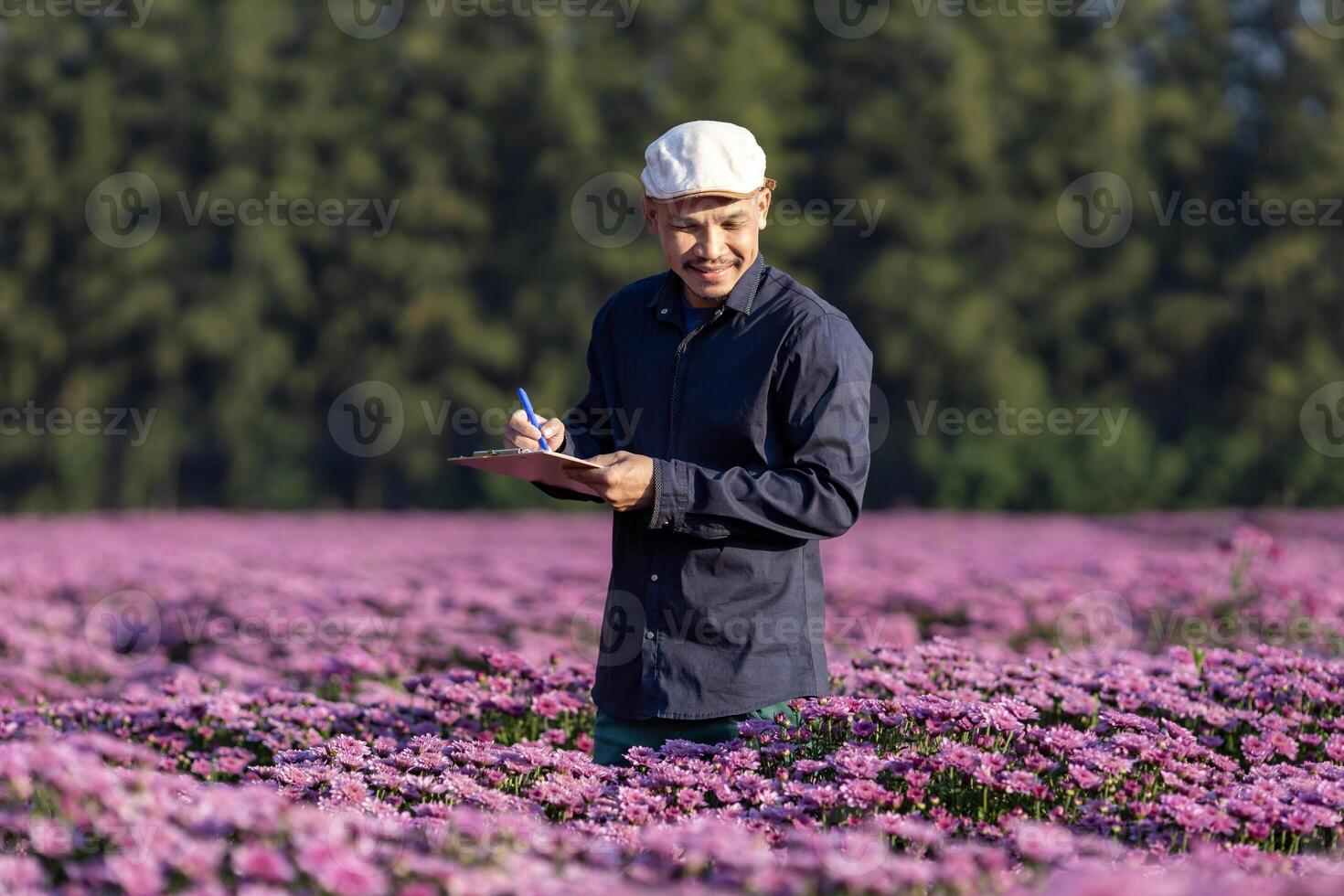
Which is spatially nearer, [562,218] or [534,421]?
[534,421]

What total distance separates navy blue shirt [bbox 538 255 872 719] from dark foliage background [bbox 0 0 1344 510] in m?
21.4

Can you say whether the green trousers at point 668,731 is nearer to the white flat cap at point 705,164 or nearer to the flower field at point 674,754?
the flower field at point 674,754

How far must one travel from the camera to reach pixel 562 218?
2566 cm

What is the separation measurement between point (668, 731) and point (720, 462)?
690mm

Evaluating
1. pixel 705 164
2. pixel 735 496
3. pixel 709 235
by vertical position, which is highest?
pixel 705 164

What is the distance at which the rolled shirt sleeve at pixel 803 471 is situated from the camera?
3.33m

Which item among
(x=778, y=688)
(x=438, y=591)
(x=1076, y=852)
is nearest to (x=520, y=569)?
(x=438, y=591)

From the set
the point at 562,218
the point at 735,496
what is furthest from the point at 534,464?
the point at 562,218

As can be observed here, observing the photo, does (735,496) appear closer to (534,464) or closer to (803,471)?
(803,471)

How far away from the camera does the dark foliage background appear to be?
25.5 m

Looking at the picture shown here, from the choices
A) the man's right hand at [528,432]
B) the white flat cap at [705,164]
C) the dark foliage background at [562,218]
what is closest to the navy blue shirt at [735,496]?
the man's right hand at [528,432]

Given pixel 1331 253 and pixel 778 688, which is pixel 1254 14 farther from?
pixel 778 688

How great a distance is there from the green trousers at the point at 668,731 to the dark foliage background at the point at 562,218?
69.8 ft

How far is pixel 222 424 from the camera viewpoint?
2627 cm
